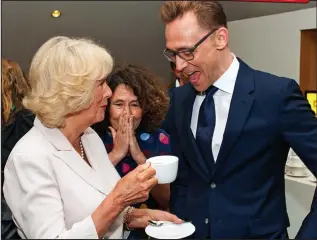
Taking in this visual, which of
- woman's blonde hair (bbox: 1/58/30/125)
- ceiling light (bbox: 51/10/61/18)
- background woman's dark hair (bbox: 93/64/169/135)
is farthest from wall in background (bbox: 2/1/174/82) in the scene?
background woman's dark hair (bbox: 93/64/169/135)

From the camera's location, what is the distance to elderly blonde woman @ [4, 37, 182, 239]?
0.91 meters

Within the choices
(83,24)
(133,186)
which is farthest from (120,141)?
(83,24)

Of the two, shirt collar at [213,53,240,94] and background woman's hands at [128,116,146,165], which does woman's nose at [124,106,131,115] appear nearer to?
background woman's hands at [128,116,146,165]

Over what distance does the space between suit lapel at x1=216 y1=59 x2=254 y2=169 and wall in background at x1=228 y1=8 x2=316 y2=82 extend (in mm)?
2317

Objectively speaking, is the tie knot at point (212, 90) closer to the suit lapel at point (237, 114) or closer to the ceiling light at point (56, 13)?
the suit lapel at point (237, 114)

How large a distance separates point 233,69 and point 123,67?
1.75 ft

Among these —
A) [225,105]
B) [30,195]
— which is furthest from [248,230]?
[30,195]

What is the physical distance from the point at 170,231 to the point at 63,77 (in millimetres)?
435

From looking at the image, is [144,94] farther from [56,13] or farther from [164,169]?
[56,13]

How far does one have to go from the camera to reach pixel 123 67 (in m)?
1.56

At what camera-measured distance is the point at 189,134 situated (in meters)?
1.16

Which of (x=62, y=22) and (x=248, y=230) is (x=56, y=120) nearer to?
(x=248, y=230)

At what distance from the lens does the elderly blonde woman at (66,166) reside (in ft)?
2.97

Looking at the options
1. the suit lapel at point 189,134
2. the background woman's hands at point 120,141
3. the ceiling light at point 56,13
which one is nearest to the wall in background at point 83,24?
the ceiling light at point 56,13
